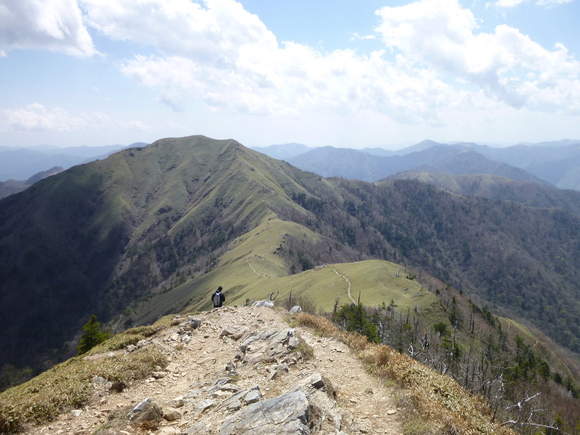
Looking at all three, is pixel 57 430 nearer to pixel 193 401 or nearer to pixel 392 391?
pixel 193 401

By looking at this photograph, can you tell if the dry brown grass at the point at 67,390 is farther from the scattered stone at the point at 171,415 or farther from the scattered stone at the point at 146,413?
the scattered stone at the point at 171,415

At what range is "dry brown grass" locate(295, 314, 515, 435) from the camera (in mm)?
12227

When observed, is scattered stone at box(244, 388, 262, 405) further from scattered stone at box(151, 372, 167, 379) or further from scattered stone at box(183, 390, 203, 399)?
scattered stone at box(151, 372, 167, 379)

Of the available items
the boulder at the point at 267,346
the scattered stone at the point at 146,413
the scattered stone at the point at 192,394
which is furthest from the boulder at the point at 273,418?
the boulder at the point at 267,346

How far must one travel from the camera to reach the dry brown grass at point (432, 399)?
1223 centimetres

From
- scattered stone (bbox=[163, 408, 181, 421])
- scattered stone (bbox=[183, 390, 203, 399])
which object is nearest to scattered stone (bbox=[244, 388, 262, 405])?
scattered stone (bbox=[163, 408, 181, 421])

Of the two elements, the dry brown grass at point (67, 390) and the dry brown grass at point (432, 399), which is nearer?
the dry brown grass at point (432, 399)

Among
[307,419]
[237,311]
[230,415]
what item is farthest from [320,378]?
[237,311]

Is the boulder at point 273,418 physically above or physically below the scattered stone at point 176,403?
above

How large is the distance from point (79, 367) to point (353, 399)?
17.1 meters

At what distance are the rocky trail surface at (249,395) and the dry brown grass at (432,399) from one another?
803 mm

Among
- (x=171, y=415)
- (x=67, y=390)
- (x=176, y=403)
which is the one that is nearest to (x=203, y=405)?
(x=171, y=415)

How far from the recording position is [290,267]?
187500 millimetres

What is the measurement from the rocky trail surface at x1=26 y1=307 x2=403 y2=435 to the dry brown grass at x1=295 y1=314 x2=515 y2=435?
0.80 meters
